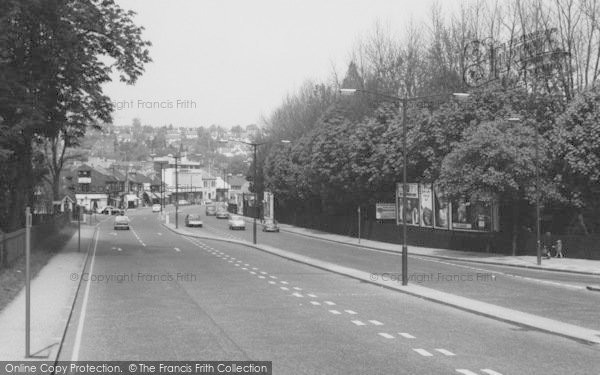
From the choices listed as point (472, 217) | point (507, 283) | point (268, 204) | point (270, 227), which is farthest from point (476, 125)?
point (268, 204)

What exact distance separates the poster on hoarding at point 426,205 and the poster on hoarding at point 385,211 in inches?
202

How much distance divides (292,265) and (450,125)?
1854 centimetres

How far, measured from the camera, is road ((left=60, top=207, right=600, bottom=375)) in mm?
11719

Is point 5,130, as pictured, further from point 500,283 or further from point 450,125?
point 450,125

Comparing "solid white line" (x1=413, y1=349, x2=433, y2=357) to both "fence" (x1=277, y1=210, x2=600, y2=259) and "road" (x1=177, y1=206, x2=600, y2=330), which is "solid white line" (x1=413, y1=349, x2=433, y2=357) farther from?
"fence" (x1=277, y1=210, x2=600, y2=259)

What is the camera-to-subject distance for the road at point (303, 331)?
11.7 m

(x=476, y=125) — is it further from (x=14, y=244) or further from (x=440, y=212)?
(x=14, y=244)

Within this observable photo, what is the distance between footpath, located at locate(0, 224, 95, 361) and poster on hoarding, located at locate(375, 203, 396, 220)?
31907mm

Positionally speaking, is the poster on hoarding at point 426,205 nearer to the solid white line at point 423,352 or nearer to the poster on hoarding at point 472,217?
the poster on hoarding at point 472,217

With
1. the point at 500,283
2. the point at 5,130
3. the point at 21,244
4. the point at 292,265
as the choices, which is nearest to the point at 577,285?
the point at 500,283

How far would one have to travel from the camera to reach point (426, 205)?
50.5m

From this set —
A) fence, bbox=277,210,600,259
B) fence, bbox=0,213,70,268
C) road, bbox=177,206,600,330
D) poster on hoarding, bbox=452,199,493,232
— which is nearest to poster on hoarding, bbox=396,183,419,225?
fence, bbox=277,210,600,259

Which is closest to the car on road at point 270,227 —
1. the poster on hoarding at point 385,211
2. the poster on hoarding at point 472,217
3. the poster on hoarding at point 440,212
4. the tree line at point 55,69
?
the poster on hoarding at point 385,211

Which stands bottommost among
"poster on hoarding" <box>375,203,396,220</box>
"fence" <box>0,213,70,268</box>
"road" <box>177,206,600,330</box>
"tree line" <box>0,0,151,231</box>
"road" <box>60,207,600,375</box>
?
"road" <box>177,206,600,330</box>
